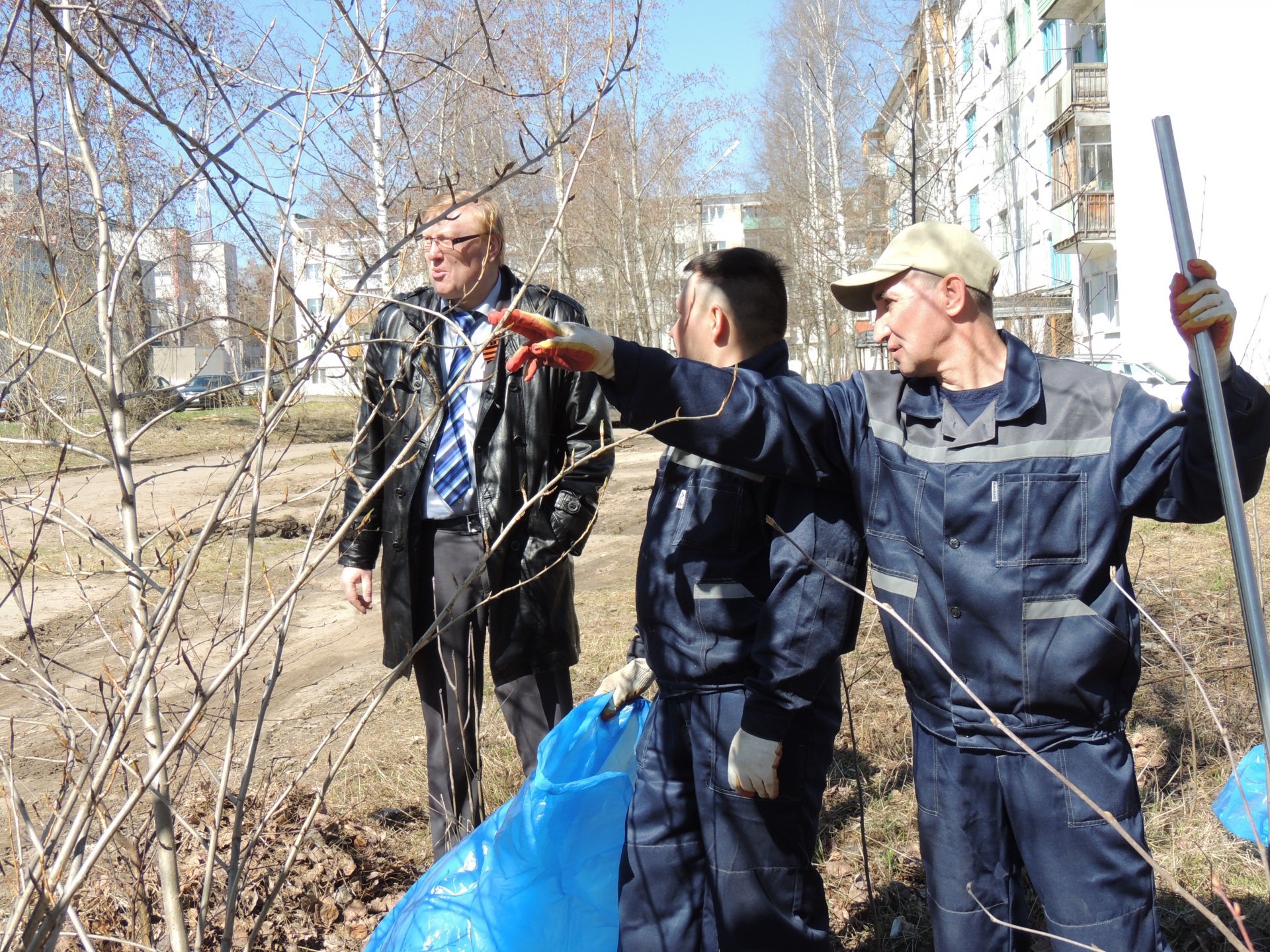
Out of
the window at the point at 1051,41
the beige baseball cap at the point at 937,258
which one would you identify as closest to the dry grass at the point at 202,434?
the beige baseball cap at the point at 937,258

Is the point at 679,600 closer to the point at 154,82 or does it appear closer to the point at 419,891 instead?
the point at 419,891

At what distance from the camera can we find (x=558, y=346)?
71.8 inches

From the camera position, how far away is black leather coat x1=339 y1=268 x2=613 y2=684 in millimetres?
2865

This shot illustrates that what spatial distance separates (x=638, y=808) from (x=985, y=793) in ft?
2.51

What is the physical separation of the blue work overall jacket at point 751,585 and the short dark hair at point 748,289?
0.23 feet

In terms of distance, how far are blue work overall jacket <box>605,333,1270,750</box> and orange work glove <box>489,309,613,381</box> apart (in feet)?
0.13

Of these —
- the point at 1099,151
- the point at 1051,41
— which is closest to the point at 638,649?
the point at 1099,151

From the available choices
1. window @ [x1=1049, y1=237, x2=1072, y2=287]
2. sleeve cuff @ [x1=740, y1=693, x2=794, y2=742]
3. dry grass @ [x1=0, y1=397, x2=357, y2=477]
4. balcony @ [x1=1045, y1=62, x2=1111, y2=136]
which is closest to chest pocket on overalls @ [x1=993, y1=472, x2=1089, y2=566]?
sleeve cuff @ [x1=740, y1=693, x2=794, y2=742]

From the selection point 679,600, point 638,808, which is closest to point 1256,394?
point 679,600

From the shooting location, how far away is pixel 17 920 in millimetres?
1229

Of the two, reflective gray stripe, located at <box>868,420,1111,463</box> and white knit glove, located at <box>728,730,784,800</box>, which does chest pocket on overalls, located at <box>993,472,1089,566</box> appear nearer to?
reflective gray stripe, located at <box>868,420,1111,463</box>

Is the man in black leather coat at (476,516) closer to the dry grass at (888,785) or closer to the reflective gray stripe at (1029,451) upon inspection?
the dry grass at (888,785)

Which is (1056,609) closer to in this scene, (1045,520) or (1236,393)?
(1045,520)

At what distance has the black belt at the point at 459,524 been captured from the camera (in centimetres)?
288
